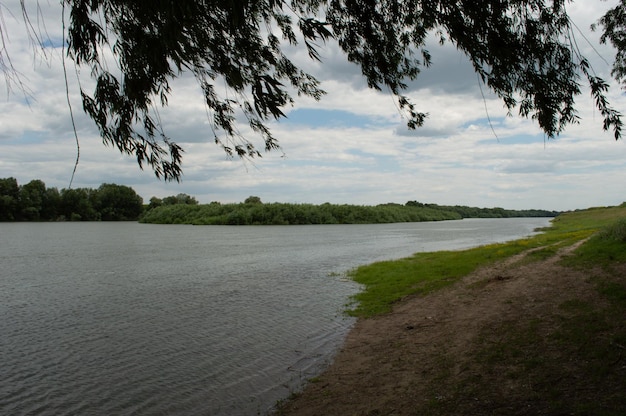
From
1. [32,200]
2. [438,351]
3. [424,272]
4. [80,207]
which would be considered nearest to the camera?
[438,351]

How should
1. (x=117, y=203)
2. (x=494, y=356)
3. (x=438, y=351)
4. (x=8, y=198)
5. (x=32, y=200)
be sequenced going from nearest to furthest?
1. (x=494, y=356)
2. (x=438, y=351)
3. (x=8, y=198)
4. (x=32, y=200)
5. (x=117, y=203)

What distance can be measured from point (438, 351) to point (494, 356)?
1.40 metres

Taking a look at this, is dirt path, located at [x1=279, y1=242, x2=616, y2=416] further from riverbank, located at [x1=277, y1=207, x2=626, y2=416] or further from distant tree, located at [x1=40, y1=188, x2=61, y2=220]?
distant tree, located at [x1=40, y1=188, x2=61, y2=220]

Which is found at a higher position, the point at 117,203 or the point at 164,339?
the point at 117,203

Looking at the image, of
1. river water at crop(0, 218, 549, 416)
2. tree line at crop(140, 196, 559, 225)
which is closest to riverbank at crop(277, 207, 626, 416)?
river water at crop(0, 218, 549, 416)

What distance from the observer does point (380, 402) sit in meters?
6.84

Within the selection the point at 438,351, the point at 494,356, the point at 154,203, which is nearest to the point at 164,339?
the point at 438,351

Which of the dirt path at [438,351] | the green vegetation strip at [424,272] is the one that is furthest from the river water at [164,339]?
the green vegetation strip at [424,272]

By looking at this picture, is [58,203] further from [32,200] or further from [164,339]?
[164,339]

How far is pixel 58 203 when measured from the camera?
113 meters

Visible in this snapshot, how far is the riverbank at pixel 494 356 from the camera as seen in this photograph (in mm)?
5949

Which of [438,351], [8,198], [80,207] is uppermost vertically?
[8,198]

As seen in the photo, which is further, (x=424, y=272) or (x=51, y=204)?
(x=51, y=204)

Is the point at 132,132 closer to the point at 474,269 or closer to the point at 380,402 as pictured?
the point at 380,402
